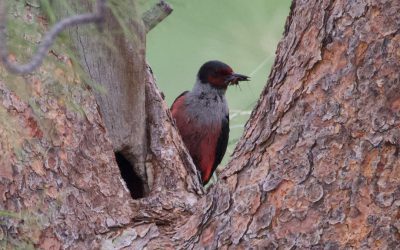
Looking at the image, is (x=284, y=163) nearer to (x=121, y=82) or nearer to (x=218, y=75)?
(x=121, y=82)

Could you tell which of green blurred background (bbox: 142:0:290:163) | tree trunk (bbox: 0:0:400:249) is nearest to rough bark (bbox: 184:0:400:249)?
tree trunk (bbox: 0:0:400:249)

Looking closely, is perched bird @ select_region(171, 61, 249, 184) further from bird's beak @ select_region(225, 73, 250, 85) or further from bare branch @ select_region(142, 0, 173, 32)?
bare branch @ select_region(142, 0, 173, 32)

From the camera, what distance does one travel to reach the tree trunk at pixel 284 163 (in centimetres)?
166

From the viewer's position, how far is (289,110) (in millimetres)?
1761

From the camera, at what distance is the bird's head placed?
3.77 m

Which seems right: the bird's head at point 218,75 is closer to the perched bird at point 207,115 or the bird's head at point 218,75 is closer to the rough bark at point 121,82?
the perched bird at point 207,115

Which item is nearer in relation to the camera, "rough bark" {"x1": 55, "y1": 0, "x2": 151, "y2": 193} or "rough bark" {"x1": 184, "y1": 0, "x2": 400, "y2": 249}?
"rough bark" {"x1": 184, "y1": 0, "x2": 400, "y2": 249}

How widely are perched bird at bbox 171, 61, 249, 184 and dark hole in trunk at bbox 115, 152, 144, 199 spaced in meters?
1.07

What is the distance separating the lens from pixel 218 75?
149 inches

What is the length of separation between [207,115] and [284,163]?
1.91 meters

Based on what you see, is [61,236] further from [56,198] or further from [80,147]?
[80,147]

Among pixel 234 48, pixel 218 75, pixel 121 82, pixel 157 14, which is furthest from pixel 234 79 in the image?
pixel 121 82

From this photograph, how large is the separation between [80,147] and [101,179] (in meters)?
0.10

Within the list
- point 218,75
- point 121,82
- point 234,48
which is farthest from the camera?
point 218,75
